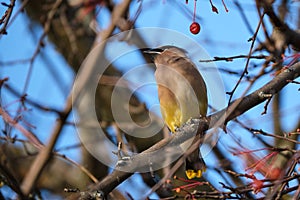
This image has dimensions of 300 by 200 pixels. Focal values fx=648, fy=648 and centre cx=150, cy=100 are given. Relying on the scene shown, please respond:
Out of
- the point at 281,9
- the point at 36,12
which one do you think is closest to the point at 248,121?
the point at 281,9

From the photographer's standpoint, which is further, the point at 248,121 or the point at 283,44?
the point at 248,121

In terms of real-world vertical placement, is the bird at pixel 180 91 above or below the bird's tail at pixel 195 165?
above

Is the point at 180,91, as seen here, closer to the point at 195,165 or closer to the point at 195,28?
the point at 195,165

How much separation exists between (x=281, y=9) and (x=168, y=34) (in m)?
1.20

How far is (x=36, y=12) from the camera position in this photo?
5.08 m

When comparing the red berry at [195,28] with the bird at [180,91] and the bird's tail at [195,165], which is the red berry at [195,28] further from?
the bird's tail at [195,165]

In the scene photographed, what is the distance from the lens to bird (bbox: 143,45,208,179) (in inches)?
147

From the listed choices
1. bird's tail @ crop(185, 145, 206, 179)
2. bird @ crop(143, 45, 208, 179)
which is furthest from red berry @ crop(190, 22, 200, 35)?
bird's tail @ crop(185, 145, 206, 179)

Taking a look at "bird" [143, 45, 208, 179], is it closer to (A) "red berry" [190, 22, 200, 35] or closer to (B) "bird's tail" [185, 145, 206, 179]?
(B) "bird's tail" [185, 145, 206, 179]

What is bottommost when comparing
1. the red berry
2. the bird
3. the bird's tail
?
the bird's tail

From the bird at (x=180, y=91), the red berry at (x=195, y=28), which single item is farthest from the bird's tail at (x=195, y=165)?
the red berry at (x=195, y=28)

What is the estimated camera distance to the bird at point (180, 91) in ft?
12.3

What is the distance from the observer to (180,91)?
152 inches

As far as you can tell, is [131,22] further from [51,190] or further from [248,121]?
[51,190]
